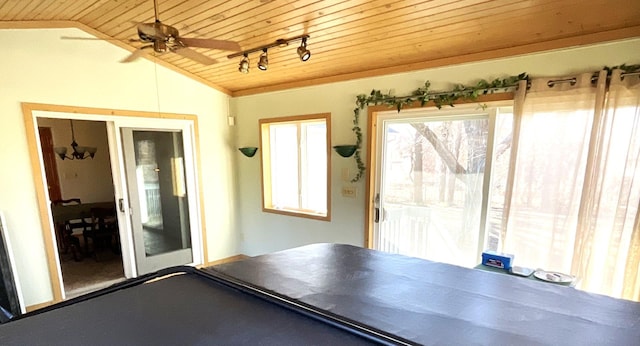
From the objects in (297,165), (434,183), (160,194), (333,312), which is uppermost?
(297,165)

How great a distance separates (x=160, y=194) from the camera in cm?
369

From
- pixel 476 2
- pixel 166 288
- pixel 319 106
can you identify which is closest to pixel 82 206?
pixel 319 106

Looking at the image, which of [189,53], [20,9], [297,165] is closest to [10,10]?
[20,9]

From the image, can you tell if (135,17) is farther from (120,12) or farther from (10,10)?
(10,10)

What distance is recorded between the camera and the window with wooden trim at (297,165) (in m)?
3.52

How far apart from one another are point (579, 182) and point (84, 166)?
266 inches

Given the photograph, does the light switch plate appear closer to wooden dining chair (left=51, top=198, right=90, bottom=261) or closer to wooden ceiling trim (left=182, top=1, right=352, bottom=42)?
wooden ceiling trim (left=182, top=1, right=352, bottom=42)

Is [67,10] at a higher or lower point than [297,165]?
higher

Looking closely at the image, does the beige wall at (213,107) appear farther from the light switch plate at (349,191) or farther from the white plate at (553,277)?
the white plate at (553,277)

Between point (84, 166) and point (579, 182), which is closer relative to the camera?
point (579, 182)

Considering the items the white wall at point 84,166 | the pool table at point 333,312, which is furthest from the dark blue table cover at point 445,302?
the white wall at point 84,166

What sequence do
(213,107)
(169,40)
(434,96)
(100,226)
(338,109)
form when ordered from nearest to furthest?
(169,40) < (434,96) < (338,109) < (213,107) < (100,226)

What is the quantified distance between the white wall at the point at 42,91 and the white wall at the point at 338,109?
1.06 metres

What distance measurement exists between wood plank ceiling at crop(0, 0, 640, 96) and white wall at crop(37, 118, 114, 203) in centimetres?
297
